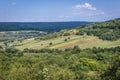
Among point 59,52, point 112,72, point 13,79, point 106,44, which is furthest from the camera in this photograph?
point 106,44

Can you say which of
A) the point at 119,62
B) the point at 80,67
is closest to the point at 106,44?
the point at 80,67

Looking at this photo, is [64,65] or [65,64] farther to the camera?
[65,64]

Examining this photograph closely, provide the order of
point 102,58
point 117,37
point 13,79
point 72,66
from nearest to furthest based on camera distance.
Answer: point 13,79
point 72,66
point 102,58
point 117,37

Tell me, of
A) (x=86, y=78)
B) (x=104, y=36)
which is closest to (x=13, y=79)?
(x=86, y=78)

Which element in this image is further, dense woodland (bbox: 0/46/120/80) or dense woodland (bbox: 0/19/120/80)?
dense woodland (bbox: 0/19/120/80)

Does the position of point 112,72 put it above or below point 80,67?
above

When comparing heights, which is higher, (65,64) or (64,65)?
(65,64)

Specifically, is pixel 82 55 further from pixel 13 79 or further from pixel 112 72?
pixel 13 79

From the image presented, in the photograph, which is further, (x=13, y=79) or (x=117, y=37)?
(x=117, y=37)

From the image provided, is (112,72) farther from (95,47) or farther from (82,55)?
(95,47)

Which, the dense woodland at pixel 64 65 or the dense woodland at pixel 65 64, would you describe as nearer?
the dense woodland at pixel 64 65
